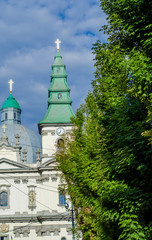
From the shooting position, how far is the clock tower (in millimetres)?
46281

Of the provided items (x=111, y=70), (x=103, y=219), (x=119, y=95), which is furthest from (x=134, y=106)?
(x=103, y=219)

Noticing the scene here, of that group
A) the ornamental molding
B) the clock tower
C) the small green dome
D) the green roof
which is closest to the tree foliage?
the ornamental molding

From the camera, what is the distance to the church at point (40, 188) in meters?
43.2

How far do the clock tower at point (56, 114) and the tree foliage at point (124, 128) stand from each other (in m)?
26.3

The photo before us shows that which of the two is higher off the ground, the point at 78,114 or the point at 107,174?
the point at 78,114

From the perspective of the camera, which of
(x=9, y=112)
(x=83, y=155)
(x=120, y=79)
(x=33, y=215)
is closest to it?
(x=120, y=79)

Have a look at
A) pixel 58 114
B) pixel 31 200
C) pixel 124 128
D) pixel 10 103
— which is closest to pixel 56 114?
pixel 58 114

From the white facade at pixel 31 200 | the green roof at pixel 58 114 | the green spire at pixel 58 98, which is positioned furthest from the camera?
the green spire at pixel 58 98

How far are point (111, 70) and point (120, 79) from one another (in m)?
1.75

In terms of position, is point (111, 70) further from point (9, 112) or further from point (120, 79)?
point (9, 112)

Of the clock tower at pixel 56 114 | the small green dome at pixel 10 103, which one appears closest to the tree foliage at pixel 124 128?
the clock tower at pixel 56 114

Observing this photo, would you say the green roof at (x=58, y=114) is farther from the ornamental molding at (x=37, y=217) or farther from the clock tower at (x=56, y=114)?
the ornamental molding at (x=37, y=217)

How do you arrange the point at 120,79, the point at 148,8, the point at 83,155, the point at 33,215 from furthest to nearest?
1. the point at 33,215
2. the point at 83,155
3. the point at 120,79
4. the point at 148,8

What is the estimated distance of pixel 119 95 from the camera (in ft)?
53.4
